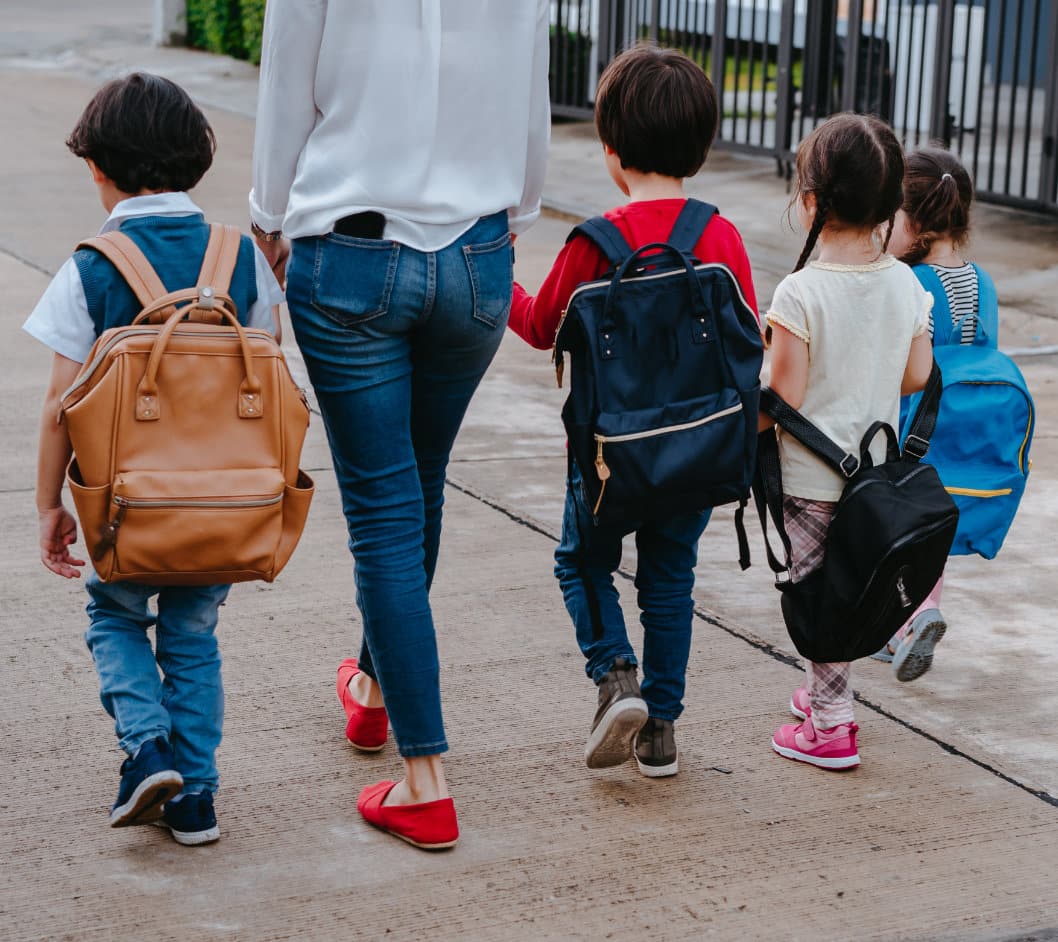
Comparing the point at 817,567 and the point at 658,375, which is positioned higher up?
the point at 658,375

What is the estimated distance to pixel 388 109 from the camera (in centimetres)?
284

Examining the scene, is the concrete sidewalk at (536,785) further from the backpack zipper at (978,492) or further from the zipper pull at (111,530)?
the zipper pull at (111,530)

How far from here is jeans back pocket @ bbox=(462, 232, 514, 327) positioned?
9.67 feet

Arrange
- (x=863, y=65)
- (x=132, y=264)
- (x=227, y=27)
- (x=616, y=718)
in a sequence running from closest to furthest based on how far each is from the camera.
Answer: (x=132, y=264), (x=616, y=718), (x=863, y=65), (x=227, y=27)

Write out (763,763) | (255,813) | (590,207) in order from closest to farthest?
1. (255,813)
2. (763,763)
3. (590,207)

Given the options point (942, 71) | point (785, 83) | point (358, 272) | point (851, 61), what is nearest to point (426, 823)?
point (358, 272)

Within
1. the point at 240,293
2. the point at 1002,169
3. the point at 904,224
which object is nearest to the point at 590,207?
the point at 1002,169

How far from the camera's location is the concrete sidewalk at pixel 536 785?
115 inches

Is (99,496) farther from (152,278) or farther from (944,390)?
(944,390)

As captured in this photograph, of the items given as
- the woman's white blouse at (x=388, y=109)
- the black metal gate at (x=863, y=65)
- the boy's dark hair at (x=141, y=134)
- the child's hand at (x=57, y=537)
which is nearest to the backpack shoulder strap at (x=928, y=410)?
the woman's white blouse at (x=388, y=109)

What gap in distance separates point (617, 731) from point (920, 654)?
97 cm

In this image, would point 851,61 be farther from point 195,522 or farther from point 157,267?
point 195,522

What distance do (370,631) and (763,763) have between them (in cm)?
102

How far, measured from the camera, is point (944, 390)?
3.82 metres
